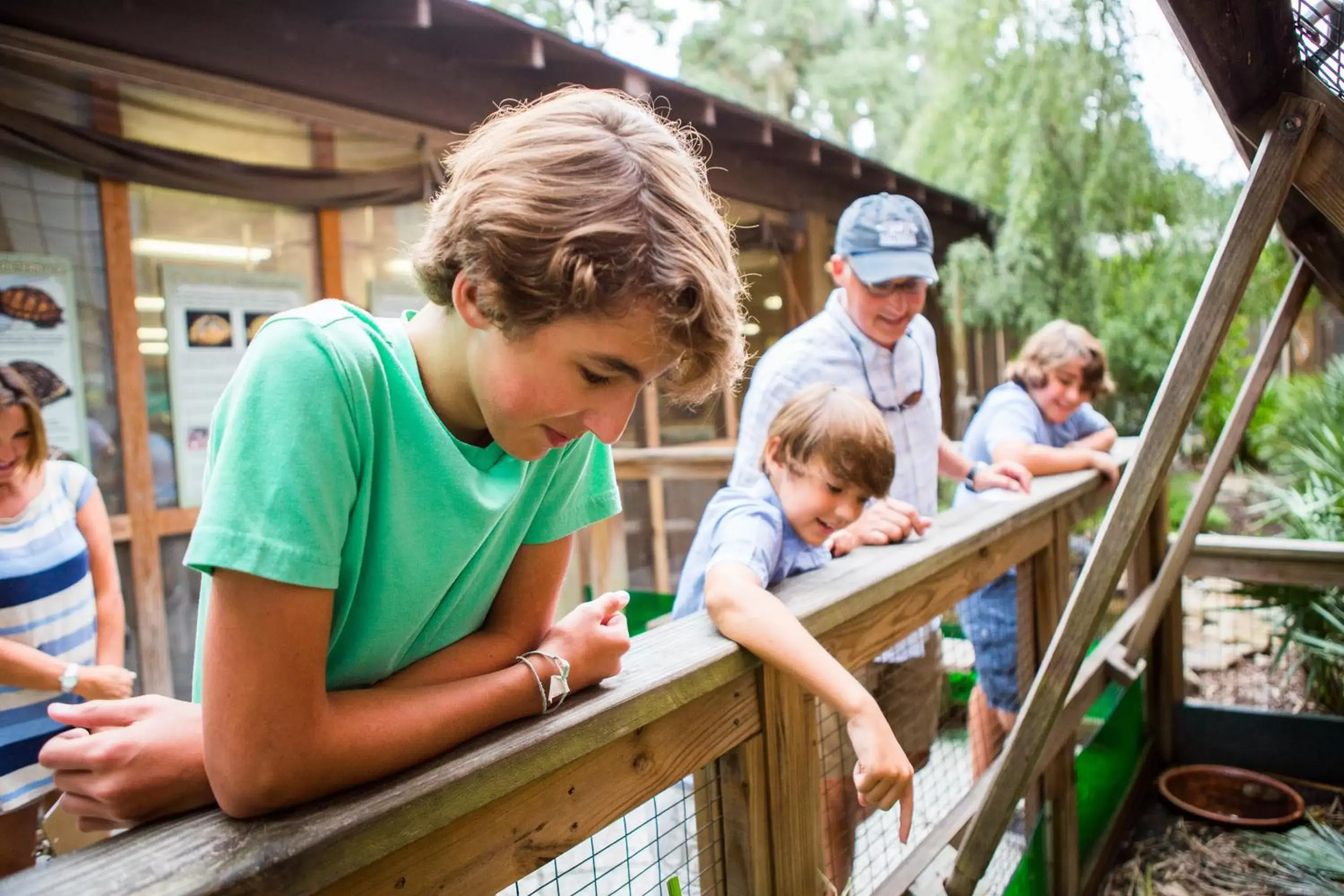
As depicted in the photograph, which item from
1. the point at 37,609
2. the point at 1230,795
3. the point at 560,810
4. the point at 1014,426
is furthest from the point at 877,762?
the point at 1230,795

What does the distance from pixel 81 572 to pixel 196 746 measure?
2227mm

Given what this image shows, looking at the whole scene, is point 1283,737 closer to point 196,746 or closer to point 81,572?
point 196,746

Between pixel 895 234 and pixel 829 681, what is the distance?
1495 millimetres

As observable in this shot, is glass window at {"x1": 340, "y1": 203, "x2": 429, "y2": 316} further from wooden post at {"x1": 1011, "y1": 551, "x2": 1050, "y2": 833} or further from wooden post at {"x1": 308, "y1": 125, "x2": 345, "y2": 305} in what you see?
→ wooden post at {"x1": 1011, "y1": 551, "x2": 1050, "y2": 833}

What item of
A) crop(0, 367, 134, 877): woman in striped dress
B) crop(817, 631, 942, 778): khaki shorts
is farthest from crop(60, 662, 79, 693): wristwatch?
crop(817, 631, 942, 778): khaki shorts

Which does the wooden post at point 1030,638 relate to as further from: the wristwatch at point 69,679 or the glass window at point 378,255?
the glass window at point 378,255

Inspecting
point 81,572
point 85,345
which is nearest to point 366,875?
point 81,572

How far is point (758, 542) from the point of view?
1.49 metres

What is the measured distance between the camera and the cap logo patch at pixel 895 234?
2.39m

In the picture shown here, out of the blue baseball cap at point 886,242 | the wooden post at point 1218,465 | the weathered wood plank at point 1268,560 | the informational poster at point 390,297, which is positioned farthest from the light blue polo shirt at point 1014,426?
the informational poster at point 390,297

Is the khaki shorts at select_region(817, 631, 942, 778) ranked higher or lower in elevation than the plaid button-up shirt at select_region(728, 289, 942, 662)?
lower

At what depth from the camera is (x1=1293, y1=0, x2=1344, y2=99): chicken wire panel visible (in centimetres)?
152

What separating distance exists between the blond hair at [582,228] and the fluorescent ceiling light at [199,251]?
11.7 ft

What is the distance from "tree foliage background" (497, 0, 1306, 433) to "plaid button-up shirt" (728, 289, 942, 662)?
6.52 meters
